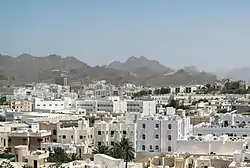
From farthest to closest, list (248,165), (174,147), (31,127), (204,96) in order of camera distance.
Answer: (204,96)
(31,127)
(174,147)
(248,165)

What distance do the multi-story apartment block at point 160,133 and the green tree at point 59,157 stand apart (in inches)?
146

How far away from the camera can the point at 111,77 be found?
193 meters

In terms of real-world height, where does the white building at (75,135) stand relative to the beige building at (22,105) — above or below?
below

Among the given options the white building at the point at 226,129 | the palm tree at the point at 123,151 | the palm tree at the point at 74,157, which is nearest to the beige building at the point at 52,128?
the palm tree at the point at 74,157

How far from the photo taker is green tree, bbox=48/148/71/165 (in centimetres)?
2259

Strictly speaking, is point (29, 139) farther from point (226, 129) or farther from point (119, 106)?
point (119, 106)

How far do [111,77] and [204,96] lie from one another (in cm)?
12405

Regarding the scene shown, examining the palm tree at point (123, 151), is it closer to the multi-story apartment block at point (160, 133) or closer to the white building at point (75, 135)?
the multi-story apartment block at point (160, 133)

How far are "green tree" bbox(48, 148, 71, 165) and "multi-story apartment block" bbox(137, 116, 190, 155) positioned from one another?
3.72 metres

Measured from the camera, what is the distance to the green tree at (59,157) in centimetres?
2259

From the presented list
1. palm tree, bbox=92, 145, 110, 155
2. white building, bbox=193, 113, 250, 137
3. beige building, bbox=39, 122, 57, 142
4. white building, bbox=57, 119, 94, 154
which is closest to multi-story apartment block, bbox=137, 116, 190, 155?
white building, bbox=193, 113, 250, 137

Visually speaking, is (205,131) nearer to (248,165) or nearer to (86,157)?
(86,157)

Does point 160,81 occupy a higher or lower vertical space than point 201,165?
higher

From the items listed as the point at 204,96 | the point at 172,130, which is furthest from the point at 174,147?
the point at 204,96
